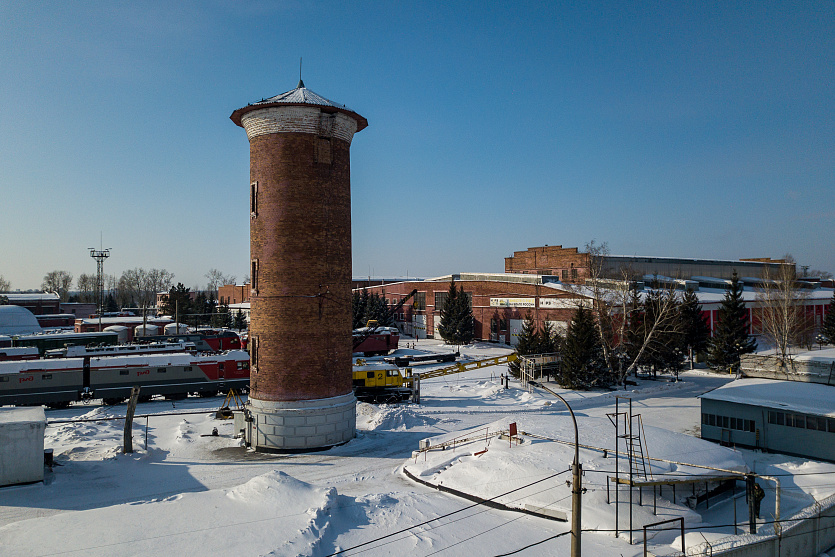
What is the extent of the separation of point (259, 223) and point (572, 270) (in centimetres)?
5192

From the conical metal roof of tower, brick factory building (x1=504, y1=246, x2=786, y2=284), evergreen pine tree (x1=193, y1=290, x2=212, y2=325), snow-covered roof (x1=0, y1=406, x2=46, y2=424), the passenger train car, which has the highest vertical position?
the conical metal roof of tower

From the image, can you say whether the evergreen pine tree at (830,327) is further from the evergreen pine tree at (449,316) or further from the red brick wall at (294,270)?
the red brick wall at (294,270)

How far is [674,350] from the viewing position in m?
39.9

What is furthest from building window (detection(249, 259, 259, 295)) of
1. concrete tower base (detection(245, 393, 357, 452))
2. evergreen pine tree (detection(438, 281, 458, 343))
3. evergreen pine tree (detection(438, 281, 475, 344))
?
evergreen pine tree (detection(438, 281, 458, 343))

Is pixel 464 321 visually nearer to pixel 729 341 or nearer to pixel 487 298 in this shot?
pixel 487 298

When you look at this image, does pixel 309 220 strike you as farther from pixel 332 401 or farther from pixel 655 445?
pixel 655 445

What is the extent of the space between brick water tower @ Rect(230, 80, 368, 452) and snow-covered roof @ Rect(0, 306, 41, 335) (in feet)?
236

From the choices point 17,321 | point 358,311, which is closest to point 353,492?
point 358,311

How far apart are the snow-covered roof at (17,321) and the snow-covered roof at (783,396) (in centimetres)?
8626

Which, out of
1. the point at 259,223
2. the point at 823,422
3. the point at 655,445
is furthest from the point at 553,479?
the point at 259,223

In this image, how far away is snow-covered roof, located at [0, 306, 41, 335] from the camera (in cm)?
7675

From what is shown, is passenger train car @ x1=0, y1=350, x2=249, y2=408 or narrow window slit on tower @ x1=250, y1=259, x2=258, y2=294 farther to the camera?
passenger train car @ x1=0, y1=350, x2=249, y2=408

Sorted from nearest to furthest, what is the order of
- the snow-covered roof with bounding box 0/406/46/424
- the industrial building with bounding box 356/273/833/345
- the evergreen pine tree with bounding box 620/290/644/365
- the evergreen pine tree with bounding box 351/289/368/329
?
the snow-covered roof with bounding box 0/406/46/424, the evergreen pine tree with bounding box 620/290/644/365, the industrial building with bounding box 356/273/833/345, the evergreen pine tree with bounding box 351/289/368/329

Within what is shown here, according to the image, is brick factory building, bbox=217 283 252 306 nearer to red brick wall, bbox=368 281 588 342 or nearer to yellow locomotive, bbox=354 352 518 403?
red brick wall, bbox=368 281 588 342
